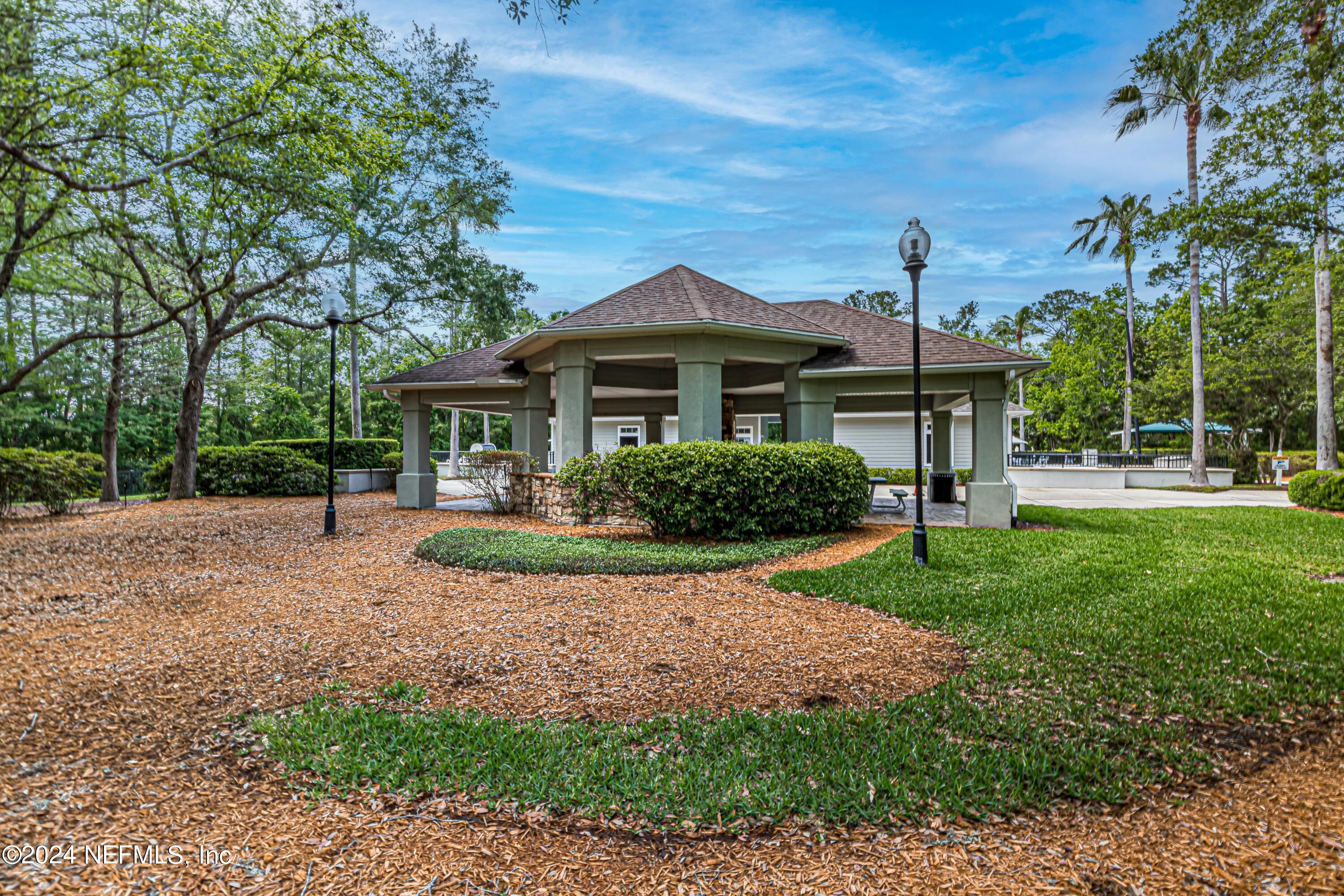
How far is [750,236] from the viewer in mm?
24047

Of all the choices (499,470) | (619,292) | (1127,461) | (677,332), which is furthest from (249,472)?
(1127,461)

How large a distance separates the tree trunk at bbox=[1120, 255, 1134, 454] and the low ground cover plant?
28.5 m

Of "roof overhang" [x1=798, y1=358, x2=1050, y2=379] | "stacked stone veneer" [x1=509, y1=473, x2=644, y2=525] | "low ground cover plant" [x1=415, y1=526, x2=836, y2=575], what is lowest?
"low ground cover plant" [x1=415, y1=526, x2=836, y2=575]

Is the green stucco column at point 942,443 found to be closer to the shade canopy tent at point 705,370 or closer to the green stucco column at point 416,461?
the shade canopy tent at point 705,370

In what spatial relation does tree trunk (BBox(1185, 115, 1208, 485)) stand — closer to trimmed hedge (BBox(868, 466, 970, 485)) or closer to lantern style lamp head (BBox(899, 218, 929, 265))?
trimmed hedge (BBox(868, 466, 970, 485))

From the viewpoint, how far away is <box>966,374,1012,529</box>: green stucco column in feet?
35.4

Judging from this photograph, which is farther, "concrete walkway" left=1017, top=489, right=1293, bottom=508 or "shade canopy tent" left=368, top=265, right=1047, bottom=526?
"concrete walkway" left=1017, top=489, right=1293, bottom=508

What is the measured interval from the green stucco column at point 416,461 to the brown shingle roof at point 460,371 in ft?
1.43

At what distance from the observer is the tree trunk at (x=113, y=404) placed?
15.6 m

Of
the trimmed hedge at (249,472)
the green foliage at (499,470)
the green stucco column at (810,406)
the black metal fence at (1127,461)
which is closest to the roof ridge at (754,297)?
the green stucco column at (810,406)

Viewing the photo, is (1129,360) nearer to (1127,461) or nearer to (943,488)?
(1127,461)

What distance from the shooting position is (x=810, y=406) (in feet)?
40.4

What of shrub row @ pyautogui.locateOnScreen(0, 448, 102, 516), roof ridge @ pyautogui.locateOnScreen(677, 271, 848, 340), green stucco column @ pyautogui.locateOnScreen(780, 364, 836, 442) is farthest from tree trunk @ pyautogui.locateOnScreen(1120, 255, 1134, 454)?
shrub row @ pyautogui.locateOnScreen(0, 448, 102, 516)

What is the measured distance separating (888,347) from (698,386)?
13.6 ft
